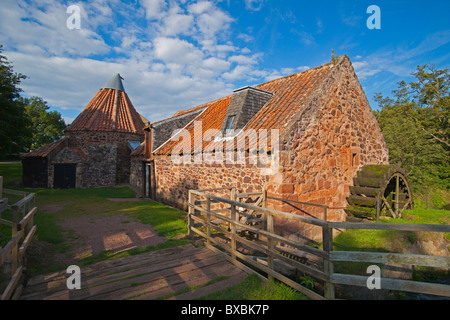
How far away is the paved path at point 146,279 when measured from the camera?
134 inches

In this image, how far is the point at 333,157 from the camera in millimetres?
8539

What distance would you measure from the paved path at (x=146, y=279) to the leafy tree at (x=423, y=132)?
56.8ft

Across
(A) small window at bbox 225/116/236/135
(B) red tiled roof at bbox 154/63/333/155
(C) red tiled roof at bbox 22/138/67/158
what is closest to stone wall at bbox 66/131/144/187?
(C) red tiled roof at bbox 22/138/67/158

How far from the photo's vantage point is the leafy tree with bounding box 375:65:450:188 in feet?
53.4

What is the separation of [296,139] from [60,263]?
6802 mm

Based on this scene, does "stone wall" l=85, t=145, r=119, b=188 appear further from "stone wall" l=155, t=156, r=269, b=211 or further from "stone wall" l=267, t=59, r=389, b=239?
"stone wall" l=267, t=59, r=389, b=239

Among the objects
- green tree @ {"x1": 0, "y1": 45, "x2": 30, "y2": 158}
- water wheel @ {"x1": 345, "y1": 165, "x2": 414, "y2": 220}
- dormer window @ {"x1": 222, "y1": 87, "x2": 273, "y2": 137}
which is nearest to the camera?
water wheel @ {"x1": 345, "y1": 165, "x2": 414, "y2": 220}

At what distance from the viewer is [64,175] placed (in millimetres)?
17953

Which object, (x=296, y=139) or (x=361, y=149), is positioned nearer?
(x=296, y=139)

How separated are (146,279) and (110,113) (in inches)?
816

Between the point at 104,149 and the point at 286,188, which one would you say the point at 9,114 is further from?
the point at 286,188
